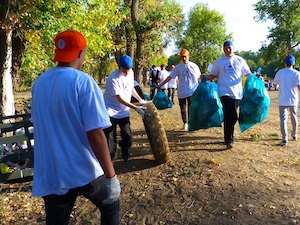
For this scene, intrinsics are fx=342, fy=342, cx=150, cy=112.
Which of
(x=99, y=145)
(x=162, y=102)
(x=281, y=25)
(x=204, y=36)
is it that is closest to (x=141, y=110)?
(x=99, y=145)

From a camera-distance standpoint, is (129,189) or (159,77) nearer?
(129,189)

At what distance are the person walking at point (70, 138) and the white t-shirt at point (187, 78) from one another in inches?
201

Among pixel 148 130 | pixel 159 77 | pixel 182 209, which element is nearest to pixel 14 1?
pixel 148 130

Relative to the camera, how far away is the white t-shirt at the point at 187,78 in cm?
713

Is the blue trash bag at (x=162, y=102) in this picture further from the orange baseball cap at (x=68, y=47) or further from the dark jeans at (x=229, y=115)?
the orange baseball cap at (x=68, y=47)

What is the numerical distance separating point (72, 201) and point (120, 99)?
2801mm

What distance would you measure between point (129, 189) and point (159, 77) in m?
10.6

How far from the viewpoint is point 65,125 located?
2.06 metres

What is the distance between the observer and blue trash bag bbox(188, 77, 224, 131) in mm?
6000

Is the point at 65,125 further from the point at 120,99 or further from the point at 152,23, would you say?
the point at 152,23

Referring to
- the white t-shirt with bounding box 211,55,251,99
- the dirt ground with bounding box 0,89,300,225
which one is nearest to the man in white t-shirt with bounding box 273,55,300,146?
the dirt ground with bounding box 0,89,300,225

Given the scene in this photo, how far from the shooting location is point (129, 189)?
4566 millimetres

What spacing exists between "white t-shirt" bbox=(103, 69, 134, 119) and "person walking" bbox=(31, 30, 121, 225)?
278 cm

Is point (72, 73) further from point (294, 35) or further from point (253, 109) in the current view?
point (294, 35)
